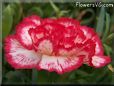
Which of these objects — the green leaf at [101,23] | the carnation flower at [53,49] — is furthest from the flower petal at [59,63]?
the green leaf at [101,23]

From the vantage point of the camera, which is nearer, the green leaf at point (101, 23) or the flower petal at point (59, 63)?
the flower petal at point (59, 63)

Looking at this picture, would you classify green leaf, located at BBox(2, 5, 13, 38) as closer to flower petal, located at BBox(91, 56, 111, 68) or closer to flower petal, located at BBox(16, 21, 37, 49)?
flower petal, located at BBox(16, 21, 37, 49)

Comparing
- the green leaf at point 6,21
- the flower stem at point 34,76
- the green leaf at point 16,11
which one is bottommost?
the flower stem at point 34,76

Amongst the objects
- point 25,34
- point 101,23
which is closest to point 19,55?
point 25,34

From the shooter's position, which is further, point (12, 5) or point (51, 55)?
point (12, 5)

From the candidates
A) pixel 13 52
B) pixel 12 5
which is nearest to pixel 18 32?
pixel 13 52

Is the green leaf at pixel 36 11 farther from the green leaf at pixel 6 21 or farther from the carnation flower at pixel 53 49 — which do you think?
the carnation flower at pixel 53 49

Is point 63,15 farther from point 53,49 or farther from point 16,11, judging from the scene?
point 53,49

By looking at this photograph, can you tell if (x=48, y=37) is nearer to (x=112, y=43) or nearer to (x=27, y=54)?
(x=27, y=54)

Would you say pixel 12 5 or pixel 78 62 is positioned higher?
pixel 12 5
